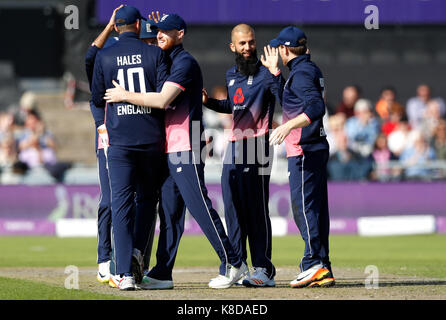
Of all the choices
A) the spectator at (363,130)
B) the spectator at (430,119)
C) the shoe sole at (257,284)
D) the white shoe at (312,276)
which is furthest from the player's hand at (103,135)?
the spectator at (430,119)

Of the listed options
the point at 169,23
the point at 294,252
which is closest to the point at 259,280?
the point at 169,23

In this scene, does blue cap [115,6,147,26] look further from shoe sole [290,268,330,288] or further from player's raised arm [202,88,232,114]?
shoe sole [290,268,330,288]

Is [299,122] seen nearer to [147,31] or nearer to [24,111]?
[147,31]

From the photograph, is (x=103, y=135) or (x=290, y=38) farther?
(x=103, y=135)

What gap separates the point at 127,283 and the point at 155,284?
38 centimetres

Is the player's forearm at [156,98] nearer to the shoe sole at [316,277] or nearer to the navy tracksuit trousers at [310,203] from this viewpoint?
the navy tracksuit trousers at [310,203]

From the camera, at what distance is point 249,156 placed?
9.41 metres

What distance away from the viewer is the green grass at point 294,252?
12.0m

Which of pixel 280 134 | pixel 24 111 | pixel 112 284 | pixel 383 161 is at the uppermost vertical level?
pixel 280 134

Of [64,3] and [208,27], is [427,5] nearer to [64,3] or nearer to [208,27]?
[208,27]

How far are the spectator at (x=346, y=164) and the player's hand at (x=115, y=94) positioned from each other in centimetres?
1096

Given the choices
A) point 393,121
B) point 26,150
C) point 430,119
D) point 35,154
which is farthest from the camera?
point 430,119

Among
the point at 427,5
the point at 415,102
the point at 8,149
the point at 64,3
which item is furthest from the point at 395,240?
the point at 64,3

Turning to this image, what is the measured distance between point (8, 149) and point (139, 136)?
12525 mm
